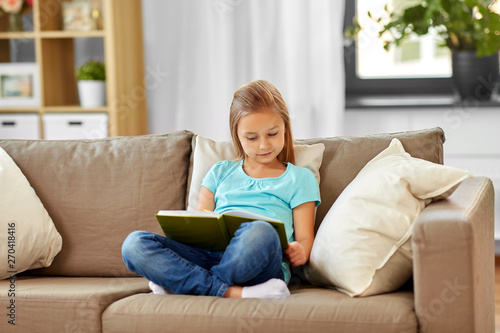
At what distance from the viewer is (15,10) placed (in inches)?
136

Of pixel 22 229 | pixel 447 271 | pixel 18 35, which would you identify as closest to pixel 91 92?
pixel 18 35

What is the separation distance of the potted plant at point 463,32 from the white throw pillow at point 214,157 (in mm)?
1303

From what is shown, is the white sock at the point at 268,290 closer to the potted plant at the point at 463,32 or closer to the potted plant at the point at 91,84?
the potted plant at the point at 463,32

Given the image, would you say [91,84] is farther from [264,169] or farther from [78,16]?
[264,169]

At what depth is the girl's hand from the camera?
5.87 ft

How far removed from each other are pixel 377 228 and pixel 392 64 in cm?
205

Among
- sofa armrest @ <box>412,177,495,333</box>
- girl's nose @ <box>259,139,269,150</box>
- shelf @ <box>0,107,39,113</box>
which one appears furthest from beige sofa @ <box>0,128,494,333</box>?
shelf @ <box>0,107,39,113</box>

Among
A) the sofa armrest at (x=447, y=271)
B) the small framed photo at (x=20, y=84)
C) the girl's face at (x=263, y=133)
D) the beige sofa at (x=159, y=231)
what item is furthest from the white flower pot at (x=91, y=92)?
the sofa armrest at (x=447, y=271)

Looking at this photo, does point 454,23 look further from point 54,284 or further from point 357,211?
point 54,284

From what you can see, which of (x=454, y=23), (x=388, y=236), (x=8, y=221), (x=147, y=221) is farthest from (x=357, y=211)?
(x=454, y=23)

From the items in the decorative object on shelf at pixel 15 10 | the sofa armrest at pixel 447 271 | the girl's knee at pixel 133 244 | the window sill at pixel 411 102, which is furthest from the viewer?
the decorative object on shelf at pixel 15 10

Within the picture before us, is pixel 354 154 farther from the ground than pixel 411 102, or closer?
closer

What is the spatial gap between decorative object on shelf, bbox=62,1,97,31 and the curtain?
31 cm

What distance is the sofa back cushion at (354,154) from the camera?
202 cm
